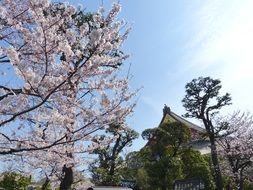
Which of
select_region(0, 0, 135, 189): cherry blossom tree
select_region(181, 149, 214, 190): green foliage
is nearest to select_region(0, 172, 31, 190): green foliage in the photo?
select_region(181, 149, 214, 190): green foliage

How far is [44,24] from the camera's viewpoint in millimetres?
4918

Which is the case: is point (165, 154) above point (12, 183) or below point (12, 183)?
above

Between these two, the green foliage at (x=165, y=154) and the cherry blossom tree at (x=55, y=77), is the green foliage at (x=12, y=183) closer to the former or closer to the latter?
the green foliage at (x=165, y=154)

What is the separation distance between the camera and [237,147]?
24594 mm

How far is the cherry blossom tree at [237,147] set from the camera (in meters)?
23.4

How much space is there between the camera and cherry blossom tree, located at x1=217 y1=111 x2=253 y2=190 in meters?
23.4

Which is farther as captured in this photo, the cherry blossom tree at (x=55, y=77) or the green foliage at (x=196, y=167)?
the green foliage at (x=196, y=167)

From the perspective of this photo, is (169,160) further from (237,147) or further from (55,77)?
(55,77)

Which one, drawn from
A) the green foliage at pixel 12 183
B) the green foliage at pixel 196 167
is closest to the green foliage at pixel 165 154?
the green foliage at pixel 196 167

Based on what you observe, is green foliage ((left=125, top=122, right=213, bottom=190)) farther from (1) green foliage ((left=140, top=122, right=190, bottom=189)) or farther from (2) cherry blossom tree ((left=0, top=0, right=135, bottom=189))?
(2) cherry blossom tree ((left=0, top=0, right=135, bottom=189))

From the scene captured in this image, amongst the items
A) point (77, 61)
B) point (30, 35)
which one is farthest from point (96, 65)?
point (30, 35)

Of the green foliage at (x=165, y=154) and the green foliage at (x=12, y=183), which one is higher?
the green foliage at (x=165, y=154)

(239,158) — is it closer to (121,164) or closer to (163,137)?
(163,137)

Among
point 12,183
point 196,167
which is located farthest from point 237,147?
point 12,183
